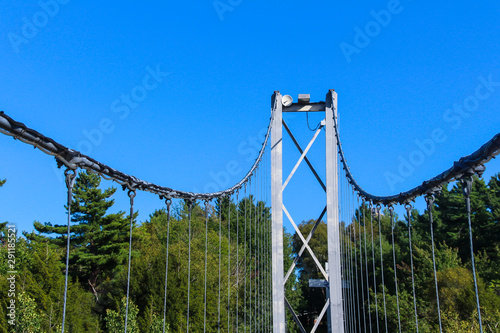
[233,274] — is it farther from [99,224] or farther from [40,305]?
[40,305]

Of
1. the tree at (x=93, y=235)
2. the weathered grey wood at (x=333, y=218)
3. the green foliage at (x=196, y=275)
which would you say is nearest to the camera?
the weathered grey wood at (x=333, y=218)

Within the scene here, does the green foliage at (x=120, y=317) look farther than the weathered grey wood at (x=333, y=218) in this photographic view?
Yes

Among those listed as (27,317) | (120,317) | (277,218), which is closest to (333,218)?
(277,218)

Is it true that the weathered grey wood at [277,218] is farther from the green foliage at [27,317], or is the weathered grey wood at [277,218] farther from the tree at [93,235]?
the tree at [93,235]

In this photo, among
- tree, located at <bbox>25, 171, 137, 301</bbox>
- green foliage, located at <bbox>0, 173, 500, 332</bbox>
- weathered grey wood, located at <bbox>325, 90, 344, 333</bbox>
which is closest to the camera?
weathered grey wood, located at <bbox>325, 90, 344, 333</bbox>

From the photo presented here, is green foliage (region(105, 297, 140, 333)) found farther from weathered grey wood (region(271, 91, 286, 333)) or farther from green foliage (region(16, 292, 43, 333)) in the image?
weathered grey wood (region(271, 91, 286, 333))

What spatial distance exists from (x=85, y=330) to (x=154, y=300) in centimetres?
333

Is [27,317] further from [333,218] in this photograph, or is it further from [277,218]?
[333,218]

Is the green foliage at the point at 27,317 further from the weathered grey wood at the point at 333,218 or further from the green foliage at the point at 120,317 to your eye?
the weathered grey wood at the point at 333,218

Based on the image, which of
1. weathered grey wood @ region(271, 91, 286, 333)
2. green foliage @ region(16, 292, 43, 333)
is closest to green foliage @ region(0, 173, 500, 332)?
green foliage @ region(16, 292, 43, 333)

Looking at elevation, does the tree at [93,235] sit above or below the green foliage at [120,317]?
above

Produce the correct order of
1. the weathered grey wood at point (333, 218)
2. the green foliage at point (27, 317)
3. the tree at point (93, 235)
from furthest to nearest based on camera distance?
1. the tree at point (93, 235)
2. the green foliage at point (27, 317)
3. the weathered grey wood at point (333, 218)

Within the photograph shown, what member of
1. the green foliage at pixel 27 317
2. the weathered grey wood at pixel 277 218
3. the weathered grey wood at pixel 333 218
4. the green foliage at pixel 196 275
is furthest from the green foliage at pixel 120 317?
the weathered grey wood at pixel 333 218

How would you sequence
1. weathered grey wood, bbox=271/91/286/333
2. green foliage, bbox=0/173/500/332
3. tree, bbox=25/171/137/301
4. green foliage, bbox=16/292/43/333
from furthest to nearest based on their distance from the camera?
tree, bbox=25/171/137/301 → green foliage, bbox=0/173/500/332 → green foliage, bbox=16/292/43/333 → weathered grey wood, bbox=271/91/286/333
